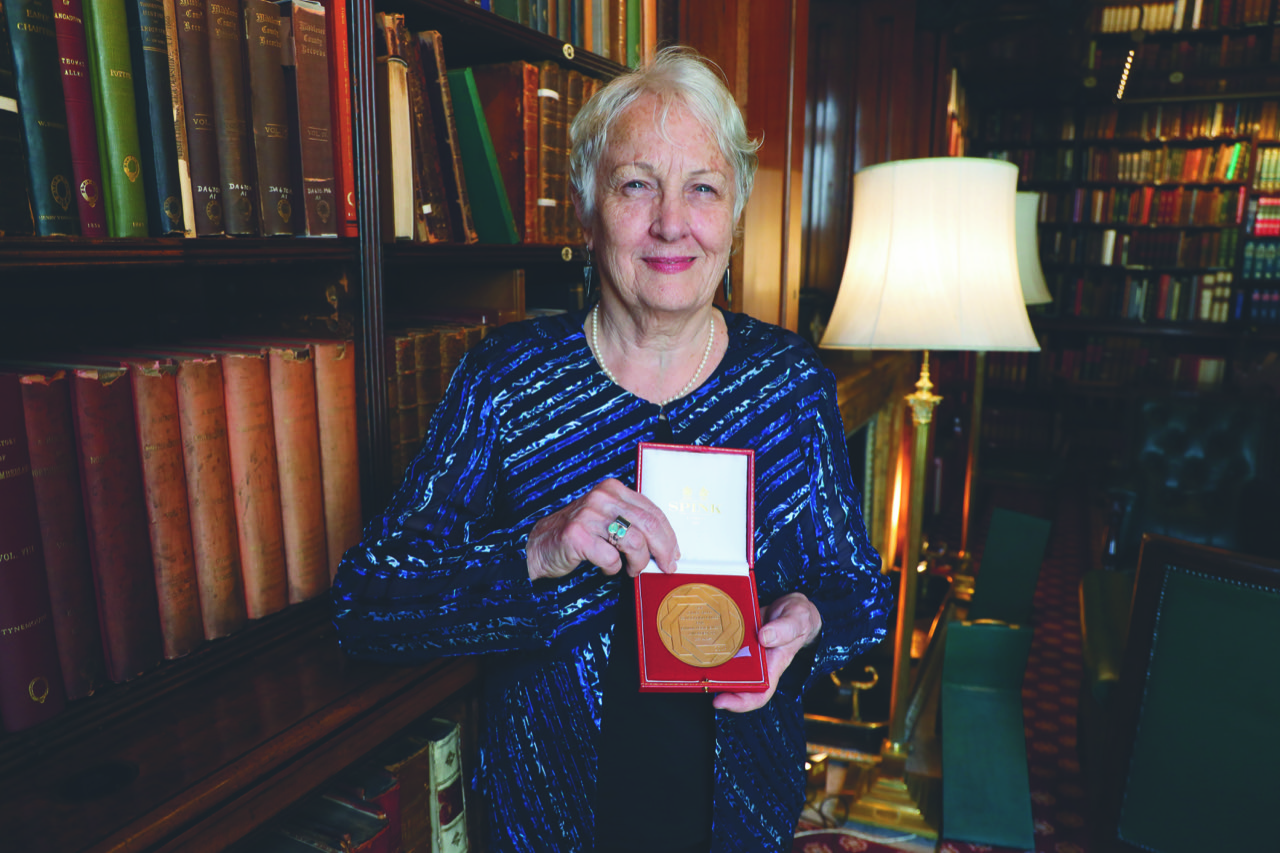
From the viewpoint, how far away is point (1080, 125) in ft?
18.4

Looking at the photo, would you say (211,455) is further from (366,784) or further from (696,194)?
(696,194)

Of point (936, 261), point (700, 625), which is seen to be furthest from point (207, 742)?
point (936, 261)

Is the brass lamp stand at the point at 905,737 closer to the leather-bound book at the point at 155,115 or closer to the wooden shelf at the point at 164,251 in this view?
the wooden shelf at the point at 164,251

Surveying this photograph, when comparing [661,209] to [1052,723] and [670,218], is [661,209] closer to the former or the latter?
[670,218]

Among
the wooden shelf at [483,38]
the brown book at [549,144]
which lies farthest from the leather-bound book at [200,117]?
the brown book at [549,144]

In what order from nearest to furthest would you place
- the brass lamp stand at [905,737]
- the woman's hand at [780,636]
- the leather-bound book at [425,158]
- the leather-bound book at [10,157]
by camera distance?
the leather-bound book at [10,157], the woman's hand at [780,636], the leather-bound book at [425,158], the brass lamp stand at [905,737]

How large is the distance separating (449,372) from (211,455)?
0.41 metres

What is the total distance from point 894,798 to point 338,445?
172 cm

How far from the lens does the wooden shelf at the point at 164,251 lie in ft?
2.18

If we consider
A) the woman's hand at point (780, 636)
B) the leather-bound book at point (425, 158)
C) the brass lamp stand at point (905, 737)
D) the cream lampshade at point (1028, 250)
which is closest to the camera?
the woman's hand at point (780, 636)

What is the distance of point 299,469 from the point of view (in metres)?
0.96

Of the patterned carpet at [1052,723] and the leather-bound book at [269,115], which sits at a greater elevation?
the leather-bound book at [269,115]

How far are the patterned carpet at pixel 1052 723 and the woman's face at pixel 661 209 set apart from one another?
1596 millimetres

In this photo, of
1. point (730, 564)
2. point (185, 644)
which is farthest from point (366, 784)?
point (730, 564)
